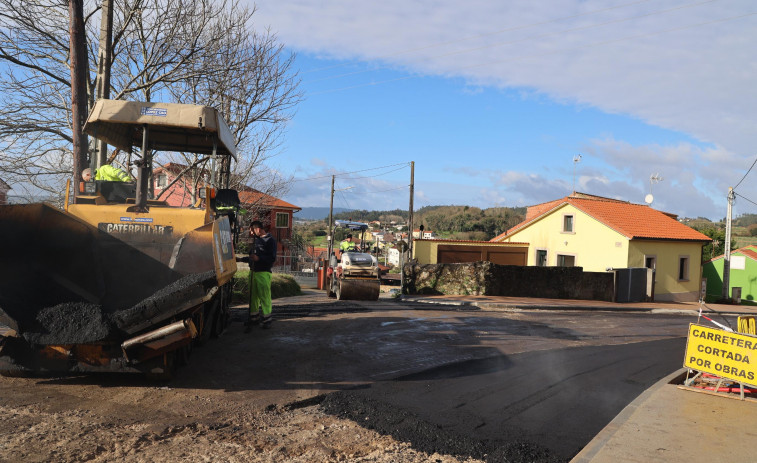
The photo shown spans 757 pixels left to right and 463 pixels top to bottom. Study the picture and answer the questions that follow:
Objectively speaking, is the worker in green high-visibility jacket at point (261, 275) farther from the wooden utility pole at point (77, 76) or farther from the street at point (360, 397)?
the wooden utility pole at point (77, 76)

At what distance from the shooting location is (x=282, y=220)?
5159 cm

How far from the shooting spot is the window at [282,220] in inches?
2008

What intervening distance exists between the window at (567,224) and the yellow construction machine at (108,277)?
2732cm

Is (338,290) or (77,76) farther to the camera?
(338,290)

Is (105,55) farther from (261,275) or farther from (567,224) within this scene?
(567,224)

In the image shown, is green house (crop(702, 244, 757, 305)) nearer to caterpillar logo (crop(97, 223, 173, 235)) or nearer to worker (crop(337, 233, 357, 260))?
worker (crop(337, 233, 357, 260))

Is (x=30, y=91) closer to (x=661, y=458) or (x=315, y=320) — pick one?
(x=315, y=320)

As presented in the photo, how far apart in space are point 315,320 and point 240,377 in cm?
453

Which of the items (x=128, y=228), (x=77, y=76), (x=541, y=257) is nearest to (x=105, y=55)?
(x=77, y=76)

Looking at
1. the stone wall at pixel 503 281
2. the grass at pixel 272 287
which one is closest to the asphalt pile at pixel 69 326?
the grass at pixel 272 287

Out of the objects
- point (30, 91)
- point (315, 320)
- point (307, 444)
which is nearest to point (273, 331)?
point (315, 320)

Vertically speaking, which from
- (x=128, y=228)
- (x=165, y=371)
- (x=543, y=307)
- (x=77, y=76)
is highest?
(x=77, y=76)

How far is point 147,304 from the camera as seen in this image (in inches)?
224

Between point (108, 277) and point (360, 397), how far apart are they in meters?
3.03
